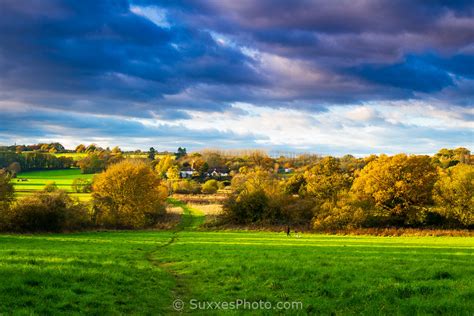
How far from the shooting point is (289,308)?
42.5 feet

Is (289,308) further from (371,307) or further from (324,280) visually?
(324,280)

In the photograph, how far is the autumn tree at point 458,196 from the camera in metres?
64.2

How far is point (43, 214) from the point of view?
2105 inches

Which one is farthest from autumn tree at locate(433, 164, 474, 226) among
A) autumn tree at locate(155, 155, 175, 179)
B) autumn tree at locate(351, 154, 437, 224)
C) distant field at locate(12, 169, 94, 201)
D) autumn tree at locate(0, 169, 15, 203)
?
autumn tree at locate(155, 155, 175, 179)

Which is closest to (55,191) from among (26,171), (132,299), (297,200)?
(297,200)

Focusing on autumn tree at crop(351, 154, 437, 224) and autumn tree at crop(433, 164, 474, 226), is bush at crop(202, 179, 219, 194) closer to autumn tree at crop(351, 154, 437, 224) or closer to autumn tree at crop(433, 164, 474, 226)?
autumn tree at crop(351, 154, 437, 224)

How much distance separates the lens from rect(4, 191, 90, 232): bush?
52312mm

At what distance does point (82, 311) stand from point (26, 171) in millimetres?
142962

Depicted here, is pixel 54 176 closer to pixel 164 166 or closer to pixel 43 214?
pixel 164 166

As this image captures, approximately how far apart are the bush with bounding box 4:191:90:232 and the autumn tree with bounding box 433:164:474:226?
58070mm

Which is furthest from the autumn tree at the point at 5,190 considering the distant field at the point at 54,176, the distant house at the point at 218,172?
the distant house at the point at 218,172

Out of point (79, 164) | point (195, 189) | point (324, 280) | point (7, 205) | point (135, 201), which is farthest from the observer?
point (79, 164)

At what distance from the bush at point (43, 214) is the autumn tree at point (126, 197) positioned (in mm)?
8947

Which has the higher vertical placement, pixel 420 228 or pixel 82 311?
pixel 82 311
